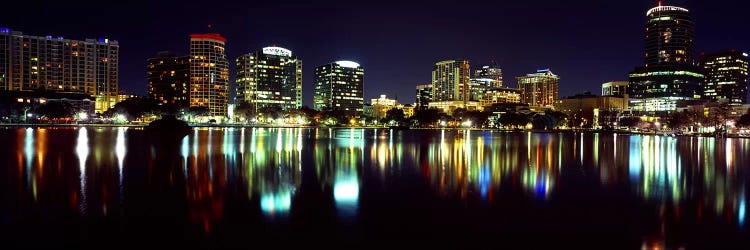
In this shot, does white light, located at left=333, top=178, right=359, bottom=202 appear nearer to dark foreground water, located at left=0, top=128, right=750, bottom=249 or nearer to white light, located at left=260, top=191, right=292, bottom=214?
dark foreground water, located at left=0, top=128, right=750, bottom=249

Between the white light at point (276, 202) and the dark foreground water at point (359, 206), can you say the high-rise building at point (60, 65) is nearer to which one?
the dark foreground water at point (359, 206)

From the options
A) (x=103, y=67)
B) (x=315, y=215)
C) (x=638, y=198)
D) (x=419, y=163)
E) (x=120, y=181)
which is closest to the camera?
(x=315, y=215)

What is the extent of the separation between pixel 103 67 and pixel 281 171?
608 ft

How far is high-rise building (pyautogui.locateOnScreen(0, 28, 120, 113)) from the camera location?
162m

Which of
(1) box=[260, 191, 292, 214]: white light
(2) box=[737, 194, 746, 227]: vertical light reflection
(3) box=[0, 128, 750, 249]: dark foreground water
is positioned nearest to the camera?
(3) box=[0, 128, 750, 249]: dark foreground water

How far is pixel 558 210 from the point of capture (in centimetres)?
1688

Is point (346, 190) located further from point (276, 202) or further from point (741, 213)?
point (741, 213)

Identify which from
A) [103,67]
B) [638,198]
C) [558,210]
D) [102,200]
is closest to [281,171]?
[102,200]

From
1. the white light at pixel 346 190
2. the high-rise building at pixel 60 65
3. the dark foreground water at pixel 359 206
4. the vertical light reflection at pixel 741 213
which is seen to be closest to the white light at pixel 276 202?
the dark foreground water at pixel 359 206

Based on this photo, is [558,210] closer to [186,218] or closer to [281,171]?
[186,218]

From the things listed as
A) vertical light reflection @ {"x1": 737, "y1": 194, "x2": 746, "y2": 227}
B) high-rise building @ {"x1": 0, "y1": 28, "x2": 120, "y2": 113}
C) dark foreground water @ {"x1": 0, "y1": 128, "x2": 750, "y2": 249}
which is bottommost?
vertical light reflection @ {"x1": 737, "y1": 194, "x2": 746, "y2": 227}

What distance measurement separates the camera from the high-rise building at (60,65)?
162 metres

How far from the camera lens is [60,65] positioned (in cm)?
17300

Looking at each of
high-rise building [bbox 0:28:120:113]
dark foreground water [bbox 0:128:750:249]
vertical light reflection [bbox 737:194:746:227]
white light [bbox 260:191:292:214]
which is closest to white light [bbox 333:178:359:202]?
dark foreground water [bbox 0:128:750:249]
